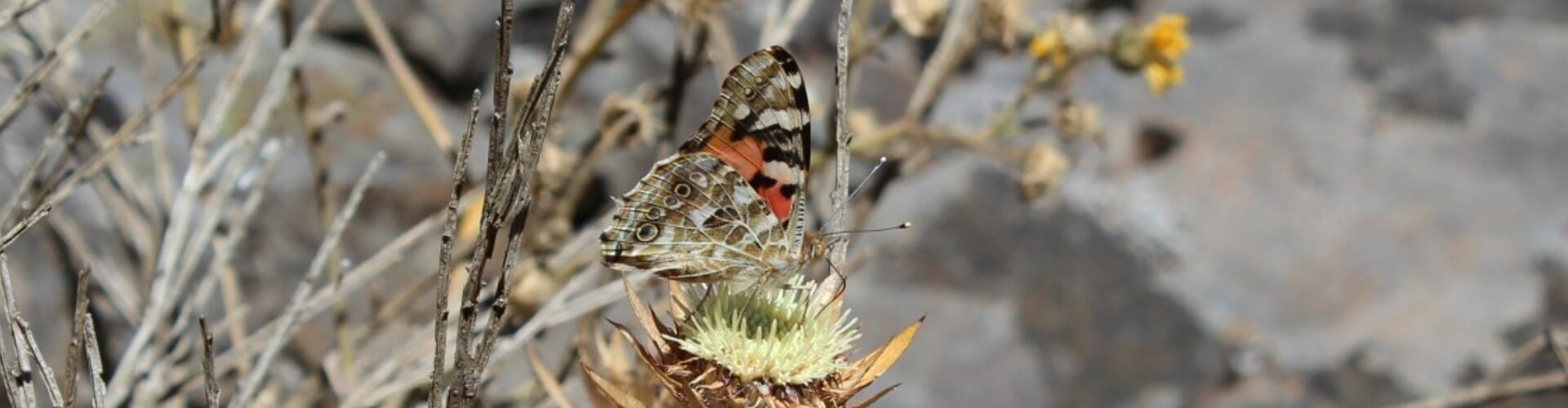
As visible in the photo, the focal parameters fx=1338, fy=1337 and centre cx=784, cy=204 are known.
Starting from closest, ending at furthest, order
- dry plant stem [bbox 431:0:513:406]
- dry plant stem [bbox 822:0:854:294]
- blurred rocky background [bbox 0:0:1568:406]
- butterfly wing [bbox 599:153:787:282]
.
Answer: dry plant stem [bbox 431:0:513:406] < dry plant stem [bbox 822:0:854:294] < butterfly wing [bbox 599:153:787:282] < blurred rocky background [bbox 0:0:1568:406]

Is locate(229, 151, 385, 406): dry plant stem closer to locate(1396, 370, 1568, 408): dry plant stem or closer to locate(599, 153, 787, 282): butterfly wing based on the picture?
locate(599, 153, 787, 282): butterfly wing

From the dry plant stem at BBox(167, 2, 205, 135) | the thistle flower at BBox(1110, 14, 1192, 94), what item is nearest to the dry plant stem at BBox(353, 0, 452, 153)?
the dry plant stem at BBox(167, 2, 205, 135)

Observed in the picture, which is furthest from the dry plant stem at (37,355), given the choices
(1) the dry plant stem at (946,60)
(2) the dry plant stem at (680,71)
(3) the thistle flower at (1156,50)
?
(3) the thistle flower at (1156,50)

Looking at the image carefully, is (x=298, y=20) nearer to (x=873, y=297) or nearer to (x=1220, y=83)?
(x=873, y=297)

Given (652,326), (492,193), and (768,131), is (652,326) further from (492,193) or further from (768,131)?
(492,193)

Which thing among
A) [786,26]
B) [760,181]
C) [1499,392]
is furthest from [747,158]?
[1499,392]

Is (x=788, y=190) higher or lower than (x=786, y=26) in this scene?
lower

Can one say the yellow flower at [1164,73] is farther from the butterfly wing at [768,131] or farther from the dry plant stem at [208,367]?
the dry plant stem at [208,367]
